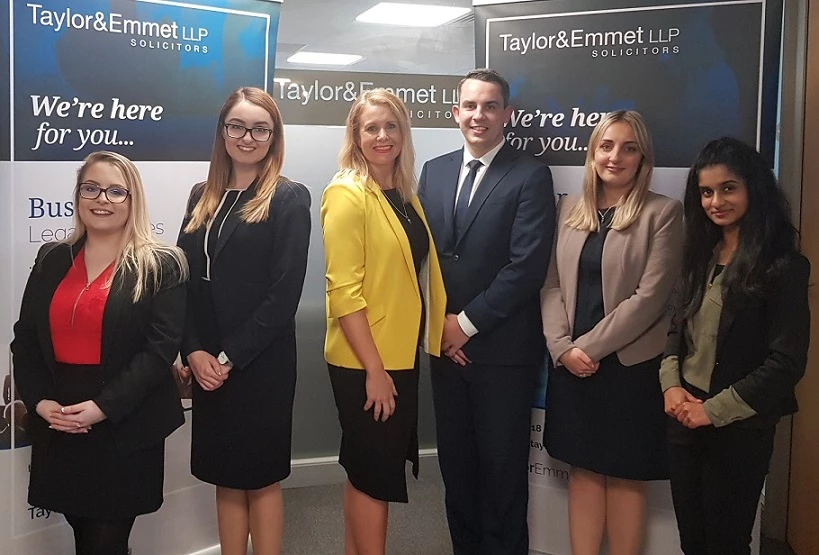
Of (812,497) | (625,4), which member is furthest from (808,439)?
(625,4)

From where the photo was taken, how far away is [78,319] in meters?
2.13

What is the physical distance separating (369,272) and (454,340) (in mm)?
478

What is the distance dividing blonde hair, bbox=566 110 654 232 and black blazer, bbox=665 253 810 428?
0.51 m

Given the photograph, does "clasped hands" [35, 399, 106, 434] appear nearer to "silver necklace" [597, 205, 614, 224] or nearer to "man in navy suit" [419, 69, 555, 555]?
"man in navy suit" [419, 69, 555, 555]

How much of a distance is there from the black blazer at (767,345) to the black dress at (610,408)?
39 cm

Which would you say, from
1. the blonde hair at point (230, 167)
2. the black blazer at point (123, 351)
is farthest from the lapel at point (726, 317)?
the black blazer at point (123, 351)

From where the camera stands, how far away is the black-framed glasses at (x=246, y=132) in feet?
7.93

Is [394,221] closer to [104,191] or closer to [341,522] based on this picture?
[104,191]

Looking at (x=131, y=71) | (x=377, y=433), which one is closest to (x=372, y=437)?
(x=377, y=433)

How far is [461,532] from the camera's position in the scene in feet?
9.52

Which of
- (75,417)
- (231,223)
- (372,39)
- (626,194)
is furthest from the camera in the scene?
(372,39)

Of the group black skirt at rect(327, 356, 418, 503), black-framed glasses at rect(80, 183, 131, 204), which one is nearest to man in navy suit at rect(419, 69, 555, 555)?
black skirt at rect(327, 356, 418, 503)

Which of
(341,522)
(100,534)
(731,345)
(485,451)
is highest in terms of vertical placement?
(731,345)

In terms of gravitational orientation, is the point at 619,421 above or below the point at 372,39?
below
